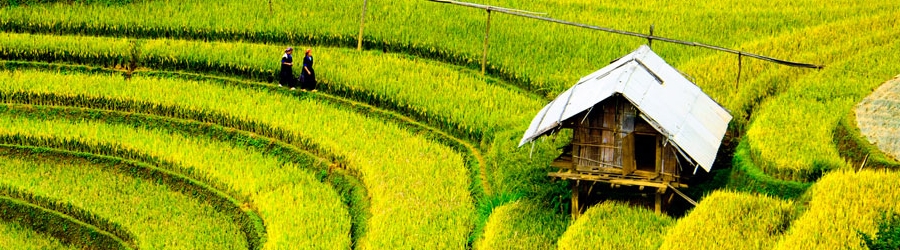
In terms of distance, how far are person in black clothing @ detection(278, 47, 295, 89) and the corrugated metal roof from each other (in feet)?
21.1

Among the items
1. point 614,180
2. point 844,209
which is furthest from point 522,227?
point 844,209

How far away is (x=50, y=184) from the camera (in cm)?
2088

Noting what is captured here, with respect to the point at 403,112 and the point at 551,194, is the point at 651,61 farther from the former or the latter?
the point at 403,112

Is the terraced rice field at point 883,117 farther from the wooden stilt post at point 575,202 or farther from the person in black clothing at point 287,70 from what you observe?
the person in black clothing at point 287,70

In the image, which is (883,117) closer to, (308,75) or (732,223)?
(732,223)

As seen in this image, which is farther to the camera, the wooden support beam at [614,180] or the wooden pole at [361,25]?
the wooden pole at [361,25]

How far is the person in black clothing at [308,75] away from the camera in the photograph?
22.9 m

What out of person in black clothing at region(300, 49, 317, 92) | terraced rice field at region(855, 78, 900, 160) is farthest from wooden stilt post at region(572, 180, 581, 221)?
person in black clothing at region(300, 49, 317, 92)

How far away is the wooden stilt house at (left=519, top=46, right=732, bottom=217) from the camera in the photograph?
53.5 feet

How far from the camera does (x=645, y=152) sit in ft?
56.5

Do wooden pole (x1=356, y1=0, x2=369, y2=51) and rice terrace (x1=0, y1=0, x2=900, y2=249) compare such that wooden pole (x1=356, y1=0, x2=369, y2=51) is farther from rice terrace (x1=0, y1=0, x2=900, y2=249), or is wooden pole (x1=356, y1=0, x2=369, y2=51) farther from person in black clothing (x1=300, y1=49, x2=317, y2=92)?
person in black clothing (x1=300, y1=49, x2=317, y2=92)

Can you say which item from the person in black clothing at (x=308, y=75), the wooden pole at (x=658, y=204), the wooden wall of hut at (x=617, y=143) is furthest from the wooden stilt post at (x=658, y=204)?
the person in black clothing at (x=308, y=75)

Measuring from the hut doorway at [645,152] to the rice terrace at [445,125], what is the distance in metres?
0.05

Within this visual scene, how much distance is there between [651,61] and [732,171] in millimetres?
1651
